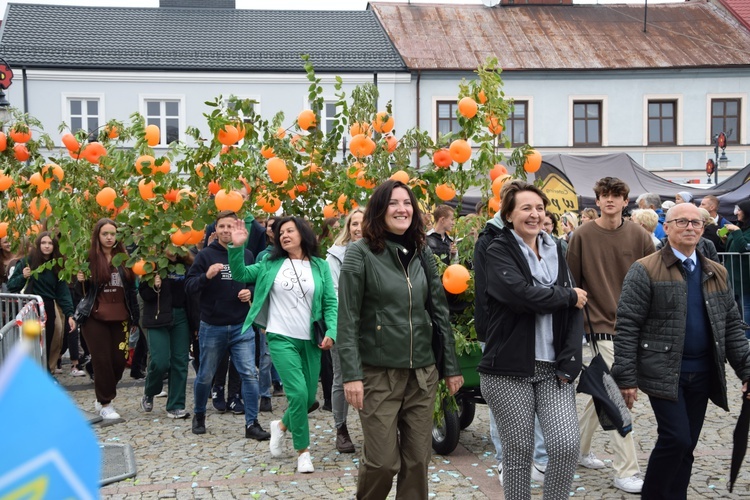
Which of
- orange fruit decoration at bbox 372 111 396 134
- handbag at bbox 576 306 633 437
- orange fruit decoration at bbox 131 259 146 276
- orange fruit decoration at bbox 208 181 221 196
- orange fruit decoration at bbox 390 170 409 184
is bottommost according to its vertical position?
handbag at bbox 576 306 633 437

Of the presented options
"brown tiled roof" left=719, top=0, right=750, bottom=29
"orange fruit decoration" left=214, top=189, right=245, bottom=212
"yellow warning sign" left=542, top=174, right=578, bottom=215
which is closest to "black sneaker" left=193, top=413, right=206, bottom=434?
"orange fruit decoration" left=214, top=189, right=245, bottom=212

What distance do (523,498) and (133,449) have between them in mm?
3838

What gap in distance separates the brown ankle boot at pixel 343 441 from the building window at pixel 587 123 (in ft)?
79.9

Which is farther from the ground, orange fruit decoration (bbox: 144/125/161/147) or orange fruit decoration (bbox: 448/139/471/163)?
orange fruit decoration (bbox: 144/125/161/147)

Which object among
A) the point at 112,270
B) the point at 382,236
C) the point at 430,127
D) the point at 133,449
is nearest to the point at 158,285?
the point at 112,270

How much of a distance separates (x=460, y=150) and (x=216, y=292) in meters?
2.42

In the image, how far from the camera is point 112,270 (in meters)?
8.42

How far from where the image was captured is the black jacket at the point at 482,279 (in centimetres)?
465

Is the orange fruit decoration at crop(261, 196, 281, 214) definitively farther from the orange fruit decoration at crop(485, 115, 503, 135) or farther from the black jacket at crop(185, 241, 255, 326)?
the orange fruit decoration at crop(485, 115, 503, 135)

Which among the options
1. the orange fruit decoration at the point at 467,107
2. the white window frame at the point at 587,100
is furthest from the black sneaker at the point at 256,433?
the white window frame at the point at 587,100

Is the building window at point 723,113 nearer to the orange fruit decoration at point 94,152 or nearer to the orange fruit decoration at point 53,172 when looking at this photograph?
the orange fruit decoration at point 94,152

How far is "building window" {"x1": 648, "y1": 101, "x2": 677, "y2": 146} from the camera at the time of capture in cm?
3012

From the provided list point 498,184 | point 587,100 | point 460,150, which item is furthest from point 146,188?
point 587,100

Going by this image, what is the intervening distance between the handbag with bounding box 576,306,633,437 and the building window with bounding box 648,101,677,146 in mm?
27011
